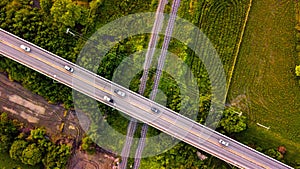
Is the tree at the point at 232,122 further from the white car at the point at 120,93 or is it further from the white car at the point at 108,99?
the white car at the point at 108,99

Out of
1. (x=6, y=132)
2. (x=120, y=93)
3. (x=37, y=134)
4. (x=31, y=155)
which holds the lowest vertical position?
(x=31, y=155)

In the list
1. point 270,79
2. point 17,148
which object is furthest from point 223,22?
point 17,148

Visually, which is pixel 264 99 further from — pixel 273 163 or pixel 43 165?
pixel 43 165

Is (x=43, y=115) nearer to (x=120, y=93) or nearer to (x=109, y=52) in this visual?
(x=120, y=93)

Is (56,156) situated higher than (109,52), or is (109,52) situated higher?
(109,52)

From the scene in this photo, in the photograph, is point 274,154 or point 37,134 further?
point 37,134

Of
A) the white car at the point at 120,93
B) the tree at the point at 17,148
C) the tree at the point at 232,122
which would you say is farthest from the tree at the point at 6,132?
the tree at the point at 232,122

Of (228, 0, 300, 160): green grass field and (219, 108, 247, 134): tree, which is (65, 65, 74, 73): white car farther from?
(228, 0, 300, 160): green grass field
